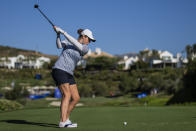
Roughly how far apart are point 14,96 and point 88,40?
4021 cm

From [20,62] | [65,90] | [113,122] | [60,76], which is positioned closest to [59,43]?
[60,76]

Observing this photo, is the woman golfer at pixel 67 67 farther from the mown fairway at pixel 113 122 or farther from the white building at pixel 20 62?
the white building at pixel 20 62

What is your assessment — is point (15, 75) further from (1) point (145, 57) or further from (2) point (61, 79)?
(2) point (61, 79)

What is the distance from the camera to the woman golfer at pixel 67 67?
6527mm

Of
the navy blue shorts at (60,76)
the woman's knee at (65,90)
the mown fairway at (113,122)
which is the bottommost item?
the mown fairway at (113,122)

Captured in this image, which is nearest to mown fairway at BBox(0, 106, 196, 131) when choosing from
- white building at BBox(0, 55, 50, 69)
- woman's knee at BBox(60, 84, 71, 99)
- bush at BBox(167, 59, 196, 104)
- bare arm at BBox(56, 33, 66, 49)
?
woman's knee at BBox(60, 84, 71, 99)

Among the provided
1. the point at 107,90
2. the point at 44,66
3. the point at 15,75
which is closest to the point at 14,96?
the point at 107,90

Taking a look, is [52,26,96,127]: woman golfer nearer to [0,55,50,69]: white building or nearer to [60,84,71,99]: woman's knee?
[60,84,71,99]: woman's knee

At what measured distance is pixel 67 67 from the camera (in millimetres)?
6594

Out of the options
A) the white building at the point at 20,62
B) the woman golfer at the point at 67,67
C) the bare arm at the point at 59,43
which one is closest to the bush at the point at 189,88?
the woman golfer at the point at 67,67

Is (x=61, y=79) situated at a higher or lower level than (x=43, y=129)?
higher

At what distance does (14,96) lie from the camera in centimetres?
4556

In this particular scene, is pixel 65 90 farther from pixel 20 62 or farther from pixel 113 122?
pixel 20 62

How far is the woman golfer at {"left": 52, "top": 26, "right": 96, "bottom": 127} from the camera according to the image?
653 cm
